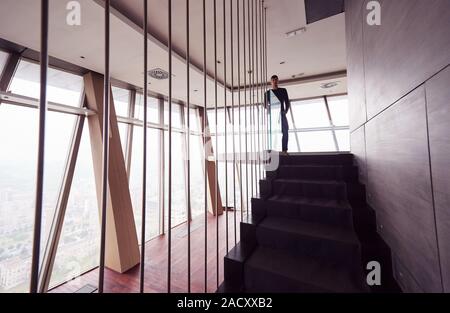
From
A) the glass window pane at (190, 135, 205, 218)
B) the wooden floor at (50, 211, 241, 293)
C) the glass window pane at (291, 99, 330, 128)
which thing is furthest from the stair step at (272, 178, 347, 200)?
the glass window pane at (291, 99, 330, 128)

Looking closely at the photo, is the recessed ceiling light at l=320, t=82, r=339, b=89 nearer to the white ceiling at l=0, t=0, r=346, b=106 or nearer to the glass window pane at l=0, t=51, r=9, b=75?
the white ceiling at l=0, t=0, r=346, b=106

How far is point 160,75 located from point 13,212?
3.01 meters

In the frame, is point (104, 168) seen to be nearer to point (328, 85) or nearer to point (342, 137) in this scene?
point (328, 85)

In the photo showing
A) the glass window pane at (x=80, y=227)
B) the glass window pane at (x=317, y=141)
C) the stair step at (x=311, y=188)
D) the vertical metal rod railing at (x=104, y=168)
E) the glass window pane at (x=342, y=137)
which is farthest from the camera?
the glass window pane at (x=317, y=141)

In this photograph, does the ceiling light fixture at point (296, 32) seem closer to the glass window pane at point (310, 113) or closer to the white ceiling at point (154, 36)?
the white ceiling at point (154, 36)

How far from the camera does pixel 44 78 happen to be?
1.47 ft

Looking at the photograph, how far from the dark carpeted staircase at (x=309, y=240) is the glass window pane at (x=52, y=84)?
3135mm

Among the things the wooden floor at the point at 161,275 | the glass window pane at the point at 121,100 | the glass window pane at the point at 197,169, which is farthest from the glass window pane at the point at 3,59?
the glass window pane at the point at 197,169

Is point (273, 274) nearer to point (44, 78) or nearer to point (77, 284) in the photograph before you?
point (44, 78)

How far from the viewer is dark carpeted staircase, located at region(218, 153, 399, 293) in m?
1.23

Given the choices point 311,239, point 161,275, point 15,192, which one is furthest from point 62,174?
point 311,239

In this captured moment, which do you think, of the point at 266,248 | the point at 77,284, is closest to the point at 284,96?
the point at 266,248

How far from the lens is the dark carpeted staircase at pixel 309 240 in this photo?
1.23 meters

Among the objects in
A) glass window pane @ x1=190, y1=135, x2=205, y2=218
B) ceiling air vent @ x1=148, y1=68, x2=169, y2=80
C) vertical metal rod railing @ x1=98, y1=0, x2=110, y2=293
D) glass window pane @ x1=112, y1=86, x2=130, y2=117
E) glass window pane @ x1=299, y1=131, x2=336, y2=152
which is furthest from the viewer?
glass window pane @ x1=190, y1=135, x2=205, y2=218
